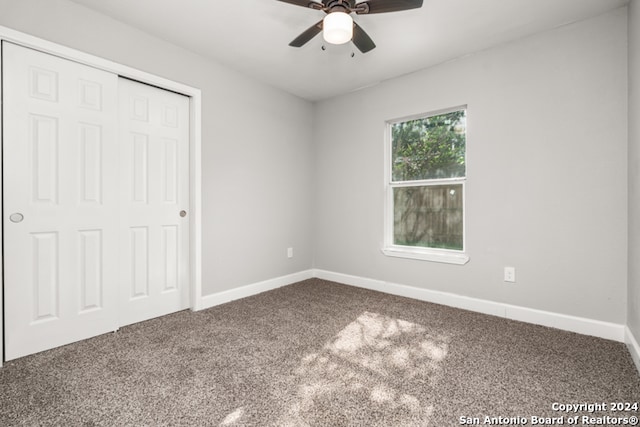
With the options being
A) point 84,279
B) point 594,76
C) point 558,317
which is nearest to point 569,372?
point 558,317

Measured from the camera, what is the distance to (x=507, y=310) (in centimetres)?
275

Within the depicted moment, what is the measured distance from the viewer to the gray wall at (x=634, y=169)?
197 cm

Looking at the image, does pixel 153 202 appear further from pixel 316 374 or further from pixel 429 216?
pixel 429 216

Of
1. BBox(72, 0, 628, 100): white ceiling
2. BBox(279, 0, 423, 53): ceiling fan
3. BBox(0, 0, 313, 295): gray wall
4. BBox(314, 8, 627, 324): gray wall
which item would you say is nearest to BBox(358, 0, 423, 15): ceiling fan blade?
BBox(279, 0, 423, 53): ceiling fan

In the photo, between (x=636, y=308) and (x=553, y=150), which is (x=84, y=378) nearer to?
(x=636, y=308)

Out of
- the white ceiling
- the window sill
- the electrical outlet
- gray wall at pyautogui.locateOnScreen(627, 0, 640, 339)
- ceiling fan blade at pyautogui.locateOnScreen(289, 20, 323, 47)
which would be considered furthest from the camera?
the window sill

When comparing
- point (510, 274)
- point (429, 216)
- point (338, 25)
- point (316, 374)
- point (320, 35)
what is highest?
point (320, 35)

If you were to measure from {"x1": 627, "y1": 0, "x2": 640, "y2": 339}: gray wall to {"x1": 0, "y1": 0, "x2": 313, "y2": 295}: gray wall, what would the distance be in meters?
3.15

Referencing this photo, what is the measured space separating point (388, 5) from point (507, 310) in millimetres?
2623

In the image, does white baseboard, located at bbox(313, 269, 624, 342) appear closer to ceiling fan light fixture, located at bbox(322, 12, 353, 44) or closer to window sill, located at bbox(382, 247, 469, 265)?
window sill, located at bbox(382, 247, 469, 265)

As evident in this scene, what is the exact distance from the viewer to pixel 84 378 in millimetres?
1801

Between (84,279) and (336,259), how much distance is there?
2.67 metres

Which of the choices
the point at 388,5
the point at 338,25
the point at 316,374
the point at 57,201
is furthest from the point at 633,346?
the point at 57,201

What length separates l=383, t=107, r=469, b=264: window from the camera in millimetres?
3121
